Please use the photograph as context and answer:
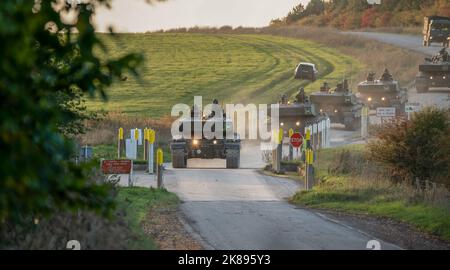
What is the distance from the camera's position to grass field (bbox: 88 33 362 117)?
170 feet

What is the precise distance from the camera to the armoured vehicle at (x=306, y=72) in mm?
58438

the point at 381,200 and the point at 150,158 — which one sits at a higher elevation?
the point at 381,200

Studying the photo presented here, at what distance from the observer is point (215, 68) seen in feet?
202

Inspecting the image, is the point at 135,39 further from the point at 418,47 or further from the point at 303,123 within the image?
the point at 303,123

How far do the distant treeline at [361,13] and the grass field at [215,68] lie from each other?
761 centimetres

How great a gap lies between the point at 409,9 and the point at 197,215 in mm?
62982

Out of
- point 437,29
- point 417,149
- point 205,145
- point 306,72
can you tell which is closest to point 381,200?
point 417,149

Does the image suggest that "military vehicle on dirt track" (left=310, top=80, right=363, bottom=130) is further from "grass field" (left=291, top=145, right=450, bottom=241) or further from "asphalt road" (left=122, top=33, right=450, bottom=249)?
"grass field" (left=291, top=145, right=450, bottom=241)

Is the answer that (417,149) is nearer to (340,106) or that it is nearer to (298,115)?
(298,115)

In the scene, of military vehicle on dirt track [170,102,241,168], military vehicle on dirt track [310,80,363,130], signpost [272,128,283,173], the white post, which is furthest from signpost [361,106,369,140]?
the white post

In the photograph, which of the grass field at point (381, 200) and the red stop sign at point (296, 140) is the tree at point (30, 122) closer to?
the grass field at point (381, 200)

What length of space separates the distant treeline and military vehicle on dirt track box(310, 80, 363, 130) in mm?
33677

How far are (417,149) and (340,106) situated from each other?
19.1 metres

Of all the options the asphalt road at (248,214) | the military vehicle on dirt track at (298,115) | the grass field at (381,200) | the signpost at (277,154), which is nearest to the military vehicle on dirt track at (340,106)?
the military vehicle on dirt track at (298,115)
